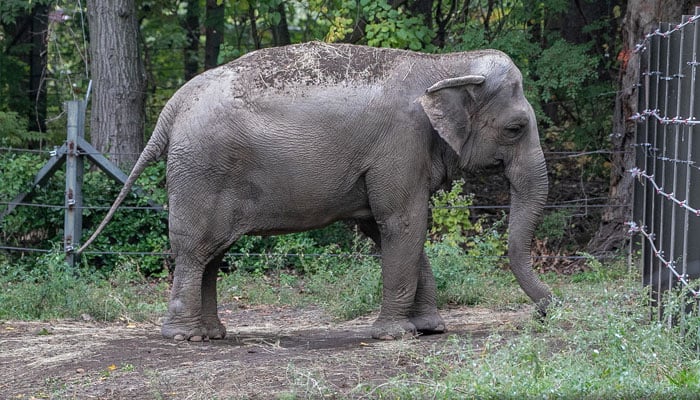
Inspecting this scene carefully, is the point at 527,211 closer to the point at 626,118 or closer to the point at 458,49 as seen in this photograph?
the point at 626,118

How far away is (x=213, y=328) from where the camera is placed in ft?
29.0

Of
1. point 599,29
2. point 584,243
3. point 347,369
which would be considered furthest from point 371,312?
point 599,29

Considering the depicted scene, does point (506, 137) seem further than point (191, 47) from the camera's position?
No

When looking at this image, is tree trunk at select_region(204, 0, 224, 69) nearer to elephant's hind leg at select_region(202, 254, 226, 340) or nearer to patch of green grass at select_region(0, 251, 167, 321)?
patch of green grass at select_region(0, 251, 167, 321)

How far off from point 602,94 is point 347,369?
7883 millimetres

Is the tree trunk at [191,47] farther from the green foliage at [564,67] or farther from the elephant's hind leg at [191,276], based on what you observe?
the elephant's hind leg at [191,276]

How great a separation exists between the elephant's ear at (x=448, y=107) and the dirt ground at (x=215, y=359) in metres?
1.54

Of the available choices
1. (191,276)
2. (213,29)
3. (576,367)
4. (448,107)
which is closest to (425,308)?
(448,107)

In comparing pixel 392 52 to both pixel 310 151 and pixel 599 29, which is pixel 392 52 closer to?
pixel 310 151

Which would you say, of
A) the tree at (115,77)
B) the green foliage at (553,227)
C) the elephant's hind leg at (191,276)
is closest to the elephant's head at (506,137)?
the elephant's hind leg at (191,276)

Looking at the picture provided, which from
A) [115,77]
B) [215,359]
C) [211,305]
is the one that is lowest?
[215,359]

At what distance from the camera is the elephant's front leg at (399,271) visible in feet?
27.4

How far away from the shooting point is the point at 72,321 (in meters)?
10.0

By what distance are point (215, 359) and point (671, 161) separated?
337 centimetres
